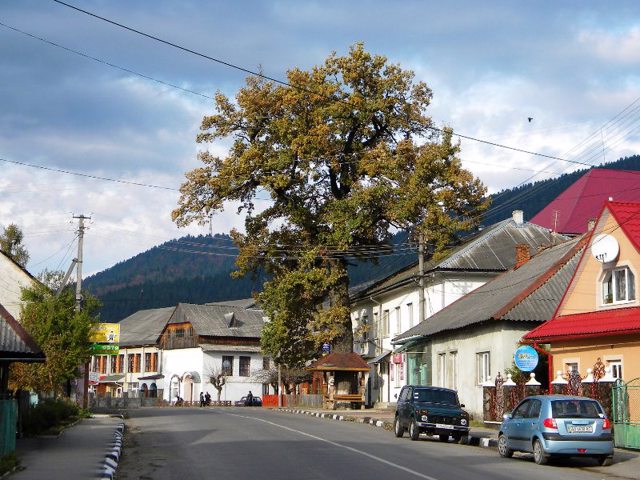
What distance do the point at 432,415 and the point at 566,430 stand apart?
6.76 metres

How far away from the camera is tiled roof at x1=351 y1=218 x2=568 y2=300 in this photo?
46219 mm

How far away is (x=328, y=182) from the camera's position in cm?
4988

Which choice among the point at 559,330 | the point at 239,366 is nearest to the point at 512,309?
the point at 559,330

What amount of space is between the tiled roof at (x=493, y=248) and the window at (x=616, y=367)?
1942 cm

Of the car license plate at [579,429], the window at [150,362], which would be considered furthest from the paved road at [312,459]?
the window at [150,362]

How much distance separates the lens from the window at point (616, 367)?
990 inches

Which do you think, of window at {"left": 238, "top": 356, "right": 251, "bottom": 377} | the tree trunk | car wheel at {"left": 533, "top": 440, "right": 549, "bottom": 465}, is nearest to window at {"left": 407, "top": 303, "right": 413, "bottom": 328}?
the tree trunk

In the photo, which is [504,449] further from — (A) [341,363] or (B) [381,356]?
(B) [381,356]

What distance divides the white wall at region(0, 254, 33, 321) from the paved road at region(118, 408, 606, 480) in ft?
62.4

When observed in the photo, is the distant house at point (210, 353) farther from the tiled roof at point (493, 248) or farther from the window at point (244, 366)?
the tiled roof at point (493, 248)

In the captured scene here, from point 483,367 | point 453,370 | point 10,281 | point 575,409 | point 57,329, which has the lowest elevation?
point 575,409

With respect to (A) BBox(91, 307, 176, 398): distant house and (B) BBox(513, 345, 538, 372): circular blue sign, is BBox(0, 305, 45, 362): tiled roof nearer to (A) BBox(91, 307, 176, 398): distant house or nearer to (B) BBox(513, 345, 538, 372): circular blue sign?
(B) BBox(513, 345, 538, 372): circular blue sign

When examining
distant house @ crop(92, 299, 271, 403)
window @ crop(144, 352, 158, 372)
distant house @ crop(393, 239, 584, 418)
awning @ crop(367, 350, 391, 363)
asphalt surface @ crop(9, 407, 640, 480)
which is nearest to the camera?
asphalt surface @ crop(9, 407, 640, 480)

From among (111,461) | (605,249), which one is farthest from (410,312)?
(111,461)
